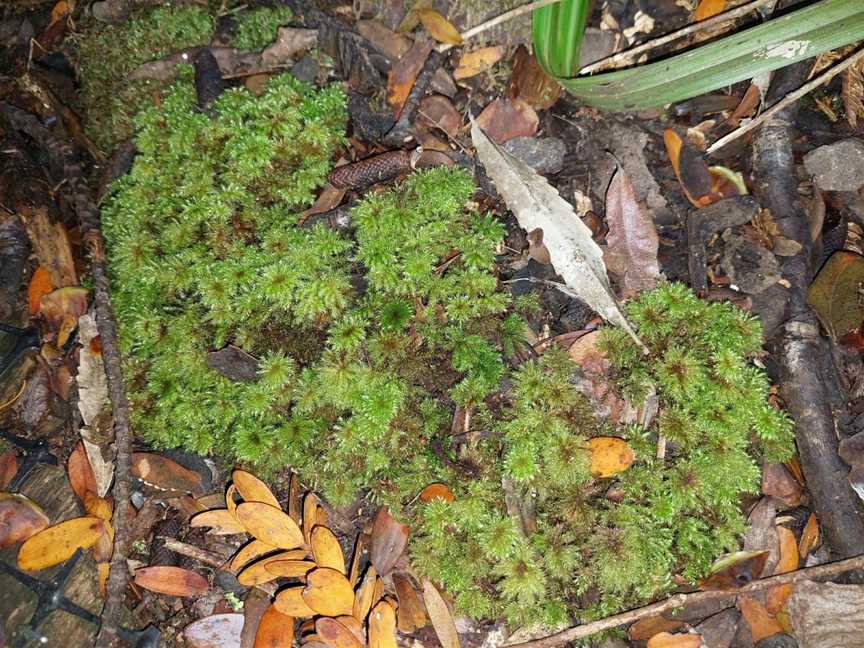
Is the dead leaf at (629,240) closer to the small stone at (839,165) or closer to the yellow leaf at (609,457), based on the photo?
the yellow leaf at (609,457)

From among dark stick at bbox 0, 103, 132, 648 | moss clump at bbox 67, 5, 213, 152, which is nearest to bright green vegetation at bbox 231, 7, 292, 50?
moss clump at bbox 67, 5, 213, 152

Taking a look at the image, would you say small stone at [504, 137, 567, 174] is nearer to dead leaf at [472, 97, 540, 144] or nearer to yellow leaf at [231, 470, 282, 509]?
dead leaf at [472, 97, 540, 144]

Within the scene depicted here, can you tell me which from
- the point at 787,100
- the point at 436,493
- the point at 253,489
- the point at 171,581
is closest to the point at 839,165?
the point at 787,100

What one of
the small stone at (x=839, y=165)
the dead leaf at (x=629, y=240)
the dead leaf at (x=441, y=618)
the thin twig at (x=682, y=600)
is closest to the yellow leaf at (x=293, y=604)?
the dead leaf at (x=441, y=618)

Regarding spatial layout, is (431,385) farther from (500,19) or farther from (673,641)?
(500,19)

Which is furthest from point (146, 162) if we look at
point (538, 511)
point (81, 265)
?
point (538, 511)

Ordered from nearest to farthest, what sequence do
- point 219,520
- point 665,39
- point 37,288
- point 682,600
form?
1. point 682,600
2. point 219,520
3. point 665,39
4. point 37,288
